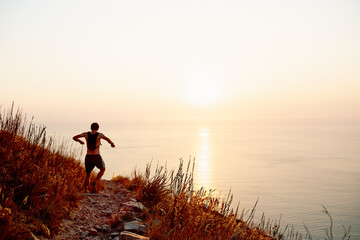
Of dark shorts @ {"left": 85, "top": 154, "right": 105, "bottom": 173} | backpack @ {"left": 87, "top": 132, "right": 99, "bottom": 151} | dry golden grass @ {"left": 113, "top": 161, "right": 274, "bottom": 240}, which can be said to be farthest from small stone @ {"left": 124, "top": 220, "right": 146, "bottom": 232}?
backpack @ {"left": 87, "top": 132, "right": 99, "bottom": 151}

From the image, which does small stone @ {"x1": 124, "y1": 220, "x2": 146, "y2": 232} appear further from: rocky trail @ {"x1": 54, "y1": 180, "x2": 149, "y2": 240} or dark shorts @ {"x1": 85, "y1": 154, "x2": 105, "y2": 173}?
dark shorts @ {"x1": 85, "y1": 154, "x2": 105, "y2": 173}

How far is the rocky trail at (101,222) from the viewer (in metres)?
5.23

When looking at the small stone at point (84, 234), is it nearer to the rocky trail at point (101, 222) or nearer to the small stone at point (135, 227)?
the rocky trail at point (101, 222)

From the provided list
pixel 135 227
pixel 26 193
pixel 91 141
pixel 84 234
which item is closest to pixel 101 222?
pixel 84 234

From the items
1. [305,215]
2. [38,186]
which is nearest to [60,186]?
[38,186]

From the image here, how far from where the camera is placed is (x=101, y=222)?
631 cm

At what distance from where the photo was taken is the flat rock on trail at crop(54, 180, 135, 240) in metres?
5.32

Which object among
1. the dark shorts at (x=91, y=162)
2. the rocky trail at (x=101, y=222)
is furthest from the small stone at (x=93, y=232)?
the dark shorts at (x=91, y=162)

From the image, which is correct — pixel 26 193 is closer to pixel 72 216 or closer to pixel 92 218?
pixel 72 216

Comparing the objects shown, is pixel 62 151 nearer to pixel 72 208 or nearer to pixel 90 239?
pixel 72 208

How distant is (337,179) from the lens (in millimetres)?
81812

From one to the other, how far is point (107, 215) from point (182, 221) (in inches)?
108

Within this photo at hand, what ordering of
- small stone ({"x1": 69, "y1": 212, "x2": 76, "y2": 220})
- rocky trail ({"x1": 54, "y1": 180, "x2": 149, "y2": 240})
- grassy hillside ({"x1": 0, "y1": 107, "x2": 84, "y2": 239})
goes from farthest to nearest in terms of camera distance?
small stone ({"x1": 69, "y1": 212, "x2": 76, "y2": 220}) < rocky trail ({"x1": 54, "y1": 180, "x2": 149, "y2": 240}) < grassy hillside ({"x1": 0, "y1": 107, "x2": 84, "y2": 239})

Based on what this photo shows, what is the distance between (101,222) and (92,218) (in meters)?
0.32
